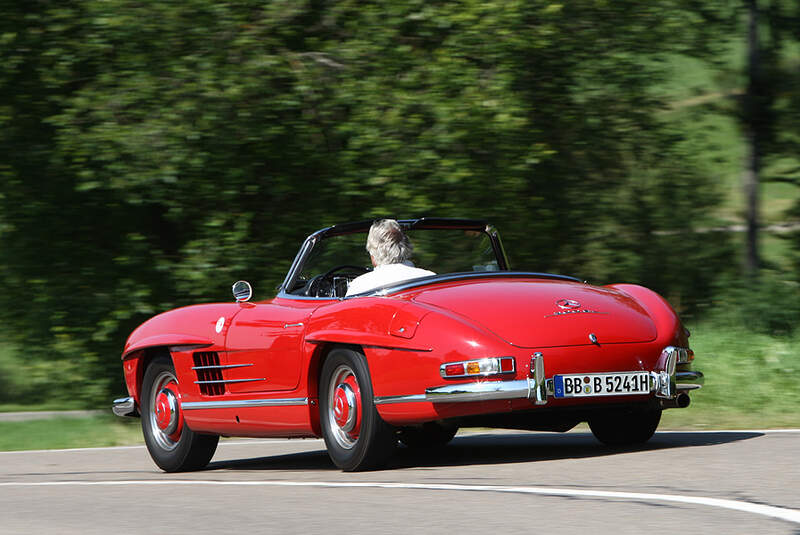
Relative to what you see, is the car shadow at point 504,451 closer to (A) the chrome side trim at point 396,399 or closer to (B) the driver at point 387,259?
(A) the chrome side trim at point 396,399

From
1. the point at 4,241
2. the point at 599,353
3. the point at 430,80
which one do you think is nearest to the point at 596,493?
the point at 599,353

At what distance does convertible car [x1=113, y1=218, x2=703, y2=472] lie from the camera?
6.40 m

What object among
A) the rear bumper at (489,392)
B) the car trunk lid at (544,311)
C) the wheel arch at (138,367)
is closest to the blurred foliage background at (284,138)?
the wheel arch at (138,367)

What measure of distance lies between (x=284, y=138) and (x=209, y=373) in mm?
6155

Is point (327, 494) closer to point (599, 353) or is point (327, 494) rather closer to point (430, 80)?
point (599, 353)

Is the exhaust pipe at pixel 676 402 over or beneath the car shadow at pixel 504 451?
over

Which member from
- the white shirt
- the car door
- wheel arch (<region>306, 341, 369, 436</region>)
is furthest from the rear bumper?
the white shirt

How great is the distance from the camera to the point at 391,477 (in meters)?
6.50

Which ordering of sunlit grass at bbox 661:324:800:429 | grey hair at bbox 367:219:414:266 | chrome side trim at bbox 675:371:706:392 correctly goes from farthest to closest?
1. sunlit grass at bbox 661:324:800:429
2. grey hair at bbox 367:219:414:266
3. chrome side trim at bbox 675:371:706:392

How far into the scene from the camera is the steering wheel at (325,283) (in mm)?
8156

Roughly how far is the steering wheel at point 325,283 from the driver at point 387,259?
31 cm

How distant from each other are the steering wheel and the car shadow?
1.06 m

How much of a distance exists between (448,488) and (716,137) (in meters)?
12.0

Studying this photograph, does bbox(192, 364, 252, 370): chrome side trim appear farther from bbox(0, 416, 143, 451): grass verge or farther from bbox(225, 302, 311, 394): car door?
bbox(0, 416, 143, 451): grass verge
